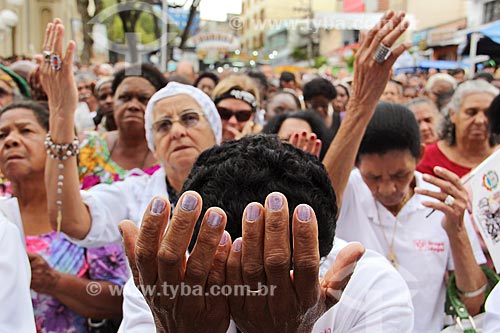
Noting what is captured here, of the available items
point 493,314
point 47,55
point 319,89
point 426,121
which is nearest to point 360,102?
point 493,314

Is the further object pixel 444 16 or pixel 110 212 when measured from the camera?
pixel 444 16

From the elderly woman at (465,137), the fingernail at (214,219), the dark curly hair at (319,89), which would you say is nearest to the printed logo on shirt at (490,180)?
the fingernail at (214,219)

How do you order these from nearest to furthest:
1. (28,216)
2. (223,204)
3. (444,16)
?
(223,204) → (28,216) → (444,16)

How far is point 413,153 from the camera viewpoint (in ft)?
6.99

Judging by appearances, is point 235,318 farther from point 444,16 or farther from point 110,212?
point 444,16

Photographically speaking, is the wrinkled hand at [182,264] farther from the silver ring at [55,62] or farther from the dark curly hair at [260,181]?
the silver ring at [55,62]

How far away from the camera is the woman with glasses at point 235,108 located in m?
3.07

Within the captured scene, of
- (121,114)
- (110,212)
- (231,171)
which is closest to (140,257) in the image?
(231,171)

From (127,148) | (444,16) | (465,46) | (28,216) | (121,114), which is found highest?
(444,16)

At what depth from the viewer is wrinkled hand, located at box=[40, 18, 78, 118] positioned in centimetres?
195

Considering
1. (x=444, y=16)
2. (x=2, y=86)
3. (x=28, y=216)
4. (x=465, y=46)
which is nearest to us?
(x=28, y=216)

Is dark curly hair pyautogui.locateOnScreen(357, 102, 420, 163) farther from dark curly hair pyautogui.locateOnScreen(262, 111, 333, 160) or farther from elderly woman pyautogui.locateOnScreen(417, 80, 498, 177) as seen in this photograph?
elderly woman pyautogui.locateOnScreen(417, 80, 498, 177)

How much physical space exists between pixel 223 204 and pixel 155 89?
2074mm

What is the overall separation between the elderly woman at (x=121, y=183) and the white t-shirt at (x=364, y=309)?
796 millimetres
